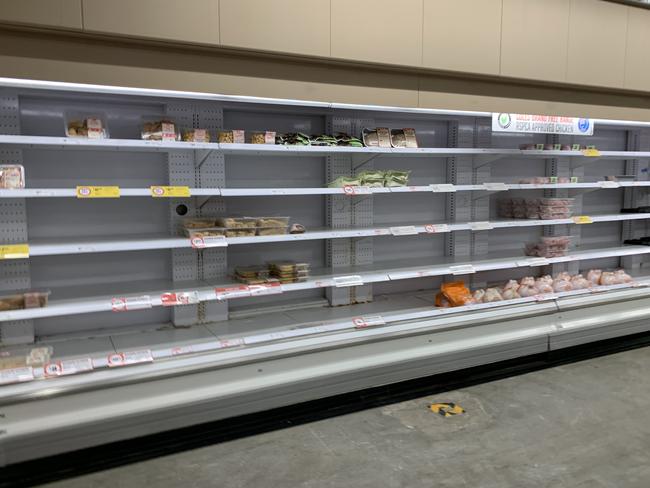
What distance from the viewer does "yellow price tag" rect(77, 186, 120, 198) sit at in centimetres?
271

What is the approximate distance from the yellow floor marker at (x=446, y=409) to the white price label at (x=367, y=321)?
63cm

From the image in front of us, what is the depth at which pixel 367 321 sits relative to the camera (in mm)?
3701

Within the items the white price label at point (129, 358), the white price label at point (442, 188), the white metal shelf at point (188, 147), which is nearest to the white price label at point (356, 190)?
the white metal shelf at point (188, 147)

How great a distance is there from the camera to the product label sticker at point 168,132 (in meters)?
3.01

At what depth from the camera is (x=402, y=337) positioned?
12.3 feet

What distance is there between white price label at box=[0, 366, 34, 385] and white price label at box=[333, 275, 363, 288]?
70.4 inches

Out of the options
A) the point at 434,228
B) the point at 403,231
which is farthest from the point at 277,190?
the point at 434,228

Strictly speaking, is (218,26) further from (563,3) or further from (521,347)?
(521,347)

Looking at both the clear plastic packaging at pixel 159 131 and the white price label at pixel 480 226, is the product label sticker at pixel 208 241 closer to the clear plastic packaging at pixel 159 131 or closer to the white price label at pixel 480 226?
the clear plastic packaging at pixel 159 131

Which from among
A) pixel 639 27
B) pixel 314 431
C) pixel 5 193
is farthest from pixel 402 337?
pixel 639 27

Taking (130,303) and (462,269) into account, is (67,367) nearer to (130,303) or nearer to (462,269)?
(130,303)

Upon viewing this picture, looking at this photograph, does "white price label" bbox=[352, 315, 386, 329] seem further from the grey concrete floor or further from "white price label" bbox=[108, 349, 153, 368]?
"white price label" bbox=[108, 349, 153, 368]

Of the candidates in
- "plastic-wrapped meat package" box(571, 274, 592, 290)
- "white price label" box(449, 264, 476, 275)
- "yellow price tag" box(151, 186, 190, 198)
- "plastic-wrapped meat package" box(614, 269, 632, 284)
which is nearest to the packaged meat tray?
"yellow price tag" box(151, 186, 190, 198)

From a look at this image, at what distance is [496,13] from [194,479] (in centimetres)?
338
